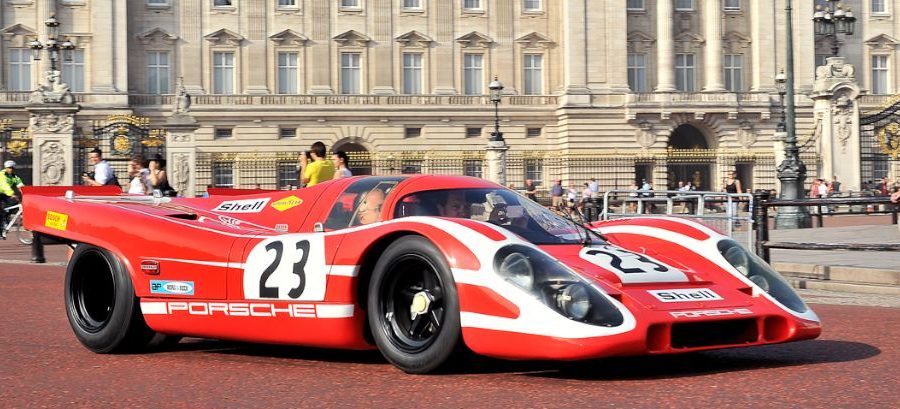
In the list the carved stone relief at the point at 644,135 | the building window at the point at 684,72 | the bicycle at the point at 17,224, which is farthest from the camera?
the building window at the point at 684,72

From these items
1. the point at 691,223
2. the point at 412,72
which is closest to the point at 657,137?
the point at 412,72

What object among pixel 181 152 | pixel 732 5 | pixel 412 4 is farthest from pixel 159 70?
pixel 732 5

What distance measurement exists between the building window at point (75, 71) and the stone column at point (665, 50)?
23.9 metres

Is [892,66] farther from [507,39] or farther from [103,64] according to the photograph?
[103,64]

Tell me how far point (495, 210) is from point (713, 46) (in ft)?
172

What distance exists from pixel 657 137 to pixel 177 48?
20.3 metres

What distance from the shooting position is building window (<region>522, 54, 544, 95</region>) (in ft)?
188

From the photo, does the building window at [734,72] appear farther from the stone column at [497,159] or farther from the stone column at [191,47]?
the stone column at [191,47]

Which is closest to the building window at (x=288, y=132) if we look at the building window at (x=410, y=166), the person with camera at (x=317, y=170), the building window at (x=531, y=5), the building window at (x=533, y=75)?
the building window at (x=410, y=166)

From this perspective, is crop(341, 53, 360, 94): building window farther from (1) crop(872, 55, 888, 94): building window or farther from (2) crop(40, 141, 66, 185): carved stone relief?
(2) crop(40, 141, 66, 185): carved stone relief

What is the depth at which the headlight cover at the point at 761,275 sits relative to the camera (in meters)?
6.99

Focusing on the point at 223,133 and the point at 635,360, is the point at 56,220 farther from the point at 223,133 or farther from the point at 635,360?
the point at 223,133

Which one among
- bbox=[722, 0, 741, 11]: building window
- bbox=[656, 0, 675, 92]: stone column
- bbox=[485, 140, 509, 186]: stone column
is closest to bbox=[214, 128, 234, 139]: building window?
bbox=[485, 140, 509, 186]: stone column

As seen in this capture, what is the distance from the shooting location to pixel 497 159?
137 feet
